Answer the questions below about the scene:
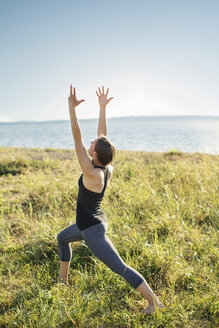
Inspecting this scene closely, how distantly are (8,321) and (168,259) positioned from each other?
1.81 metres

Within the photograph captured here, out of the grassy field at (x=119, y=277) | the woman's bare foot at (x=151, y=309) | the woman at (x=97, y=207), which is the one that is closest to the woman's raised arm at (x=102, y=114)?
the woman at (x=97, y=207)

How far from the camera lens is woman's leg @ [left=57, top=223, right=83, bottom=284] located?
2740 millimetres

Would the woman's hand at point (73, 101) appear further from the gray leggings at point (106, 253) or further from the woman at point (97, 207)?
the gray leggings at point (106, 253)

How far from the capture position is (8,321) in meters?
2.40

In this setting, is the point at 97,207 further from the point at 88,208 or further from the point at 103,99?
the point at 103,99

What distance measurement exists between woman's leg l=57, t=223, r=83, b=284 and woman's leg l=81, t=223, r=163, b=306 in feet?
1.08

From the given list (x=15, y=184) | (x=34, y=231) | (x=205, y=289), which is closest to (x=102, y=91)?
(x=34, y=231)

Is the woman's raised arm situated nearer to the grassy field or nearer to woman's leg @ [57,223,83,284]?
woman's leg @ [57,223,83,284]

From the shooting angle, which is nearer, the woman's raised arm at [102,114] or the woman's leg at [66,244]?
the woman's leg at [66,244]

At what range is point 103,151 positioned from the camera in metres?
2.37

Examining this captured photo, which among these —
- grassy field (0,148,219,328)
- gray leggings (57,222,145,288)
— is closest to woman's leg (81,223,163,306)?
gray leggings (57,222,145,288)

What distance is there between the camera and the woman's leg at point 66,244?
2.74 m

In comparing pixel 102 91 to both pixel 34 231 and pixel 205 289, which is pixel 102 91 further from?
pixel 205 289

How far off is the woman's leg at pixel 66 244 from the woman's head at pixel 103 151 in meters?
0.84
